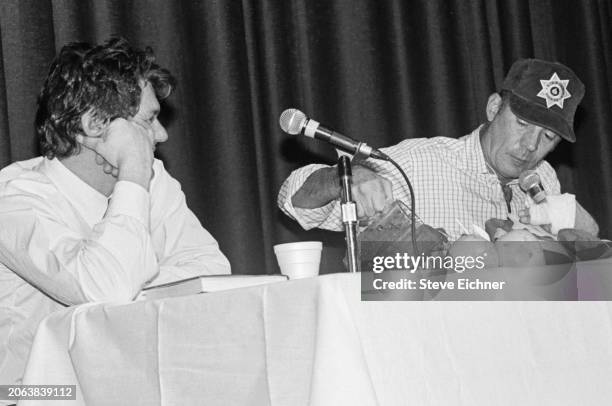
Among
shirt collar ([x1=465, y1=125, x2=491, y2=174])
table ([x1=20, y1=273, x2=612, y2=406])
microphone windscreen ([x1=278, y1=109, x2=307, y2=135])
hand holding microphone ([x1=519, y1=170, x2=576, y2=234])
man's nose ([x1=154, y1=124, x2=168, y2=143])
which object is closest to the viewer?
table ([x1=20, y1=273, x2=612, y2=406])

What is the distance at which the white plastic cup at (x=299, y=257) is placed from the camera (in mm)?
1312

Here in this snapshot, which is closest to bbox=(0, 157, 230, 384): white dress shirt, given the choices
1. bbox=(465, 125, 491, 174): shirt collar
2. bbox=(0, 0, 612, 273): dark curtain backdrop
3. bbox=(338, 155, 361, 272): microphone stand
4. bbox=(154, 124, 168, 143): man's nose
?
bbox=(154, 124, 168, 143): man's nose

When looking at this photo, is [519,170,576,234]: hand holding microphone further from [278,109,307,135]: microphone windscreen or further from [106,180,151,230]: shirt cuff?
[106,180,151,230]: shirt cuff

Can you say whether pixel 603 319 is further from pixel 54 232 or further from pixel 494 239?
pixel 54 232

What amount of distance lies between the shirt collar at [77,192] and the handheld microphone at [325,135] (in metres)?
0.51

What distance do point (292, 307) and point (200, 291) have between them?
21cm

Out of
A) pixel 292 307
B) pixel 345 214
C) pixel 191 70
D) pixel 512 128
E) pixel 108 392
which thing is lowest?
pixel 108 392

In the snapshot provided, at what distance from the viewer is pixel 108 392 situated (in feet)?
3.92

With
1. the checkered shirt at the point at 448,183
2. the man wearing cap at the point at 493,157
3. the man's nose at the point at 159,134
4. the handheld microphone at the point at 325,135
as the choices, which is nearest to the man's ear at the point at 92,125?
the man's nose at the point at 159,134

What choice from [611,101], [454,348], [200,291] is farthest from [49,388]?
[611,101]

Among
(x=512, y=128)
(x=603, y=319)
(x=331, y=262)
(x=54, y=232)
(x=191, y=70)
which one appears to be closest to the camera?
(x=603, y=319)

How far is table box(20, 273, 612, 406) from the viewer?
1.02m

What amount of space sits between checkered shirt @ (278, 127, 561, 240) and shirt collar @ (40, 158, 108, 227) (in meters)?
0.75

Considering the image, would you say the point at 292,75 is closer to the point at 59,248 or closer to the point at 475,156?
the point at 475,156
